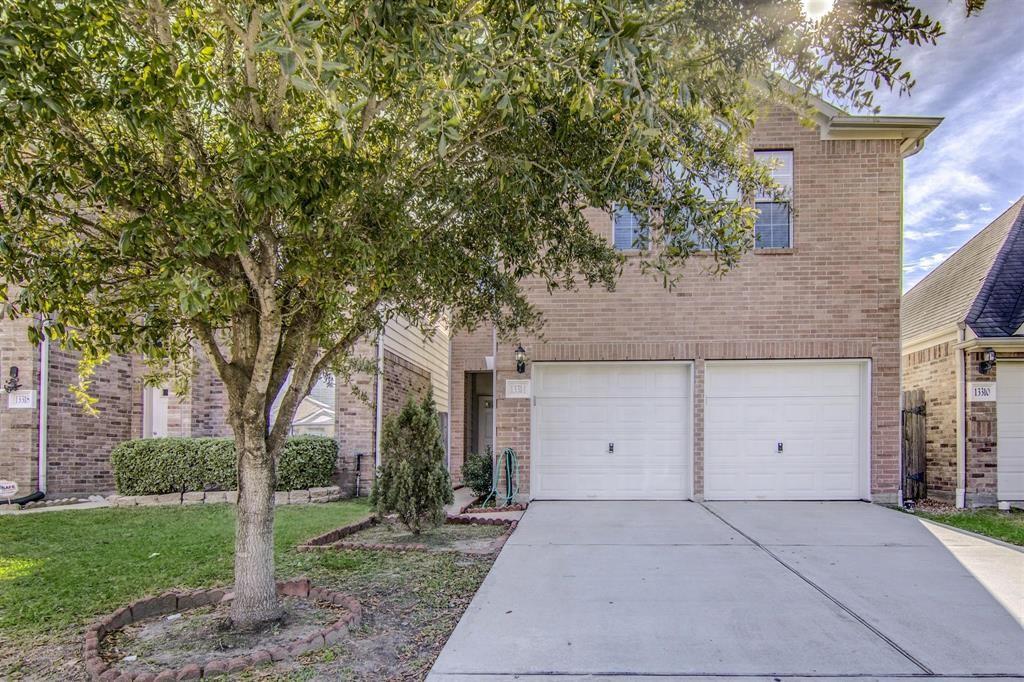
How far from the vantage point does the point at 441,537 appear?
7.57 meters

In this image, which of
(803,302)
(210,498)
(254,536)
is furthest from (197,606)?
(803,302)

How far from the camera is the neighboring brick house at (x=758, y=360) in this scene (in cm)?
986

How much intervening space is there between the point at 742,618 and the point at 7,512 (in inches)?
413

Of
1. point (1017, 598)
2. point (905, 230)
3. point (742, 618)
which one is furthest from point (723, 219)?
point (905, 230)

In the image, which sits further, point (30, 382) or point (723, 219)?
point (30, 382)

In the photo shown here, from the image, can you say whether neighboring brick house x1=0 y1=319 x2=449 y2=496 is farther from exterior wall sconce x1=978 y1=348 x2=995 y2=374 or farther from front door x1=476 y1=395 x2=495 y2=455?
exterior wall sconce x1=978 y1=348 x2=995 y2=374

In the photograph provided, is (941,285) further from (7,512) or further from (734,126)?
(7,512)

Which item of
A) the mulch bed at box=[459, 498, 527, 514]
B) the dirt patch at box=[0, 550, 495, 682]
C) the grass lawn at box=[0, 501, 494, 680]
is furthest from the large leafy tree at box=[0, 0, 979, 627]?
the mulch bed at box=[459, 498, 527, 514]

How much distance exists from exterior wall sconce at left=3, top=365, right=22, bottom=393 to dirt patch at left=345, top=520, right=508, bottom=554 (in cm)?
680

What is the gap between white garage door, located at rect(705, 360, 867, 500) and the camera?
9938 millimetres

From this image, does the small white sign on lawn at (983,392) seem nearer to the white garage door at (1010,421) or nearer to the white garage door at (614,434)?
the white garage door at (1010,421)

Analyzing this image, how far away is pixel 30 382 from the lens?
10836mm

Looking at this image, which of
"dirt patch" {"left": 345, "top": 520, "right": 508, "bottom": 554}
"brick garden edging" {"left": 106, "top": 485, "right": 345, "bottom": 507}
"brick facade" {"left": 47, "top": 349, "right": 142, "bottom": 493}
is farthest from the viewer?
"brick facade" {"left": 47, "top": 349, "right": 142, "bottom": 493}

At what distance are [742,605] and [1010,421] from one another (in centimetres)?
782
